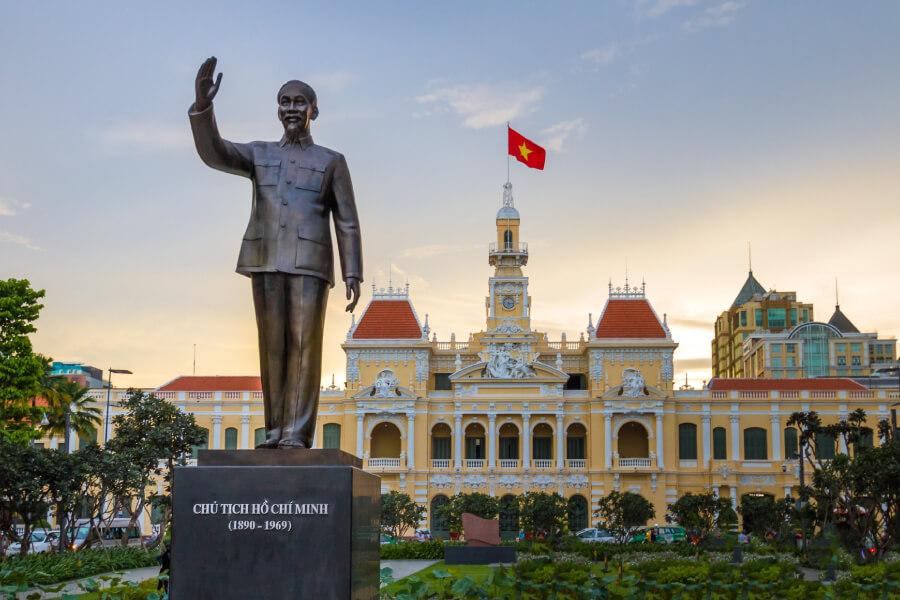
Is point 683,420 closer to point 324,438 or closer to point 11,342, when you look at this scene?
point 324,438

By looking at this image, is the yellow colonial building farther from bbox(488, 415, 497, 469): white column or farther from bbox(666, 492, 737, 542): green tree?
bbox(666, 492, 737, 542): green tree

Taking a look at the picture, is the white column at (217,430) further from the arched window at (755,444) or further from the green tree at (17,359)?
the arched window at (755,444)

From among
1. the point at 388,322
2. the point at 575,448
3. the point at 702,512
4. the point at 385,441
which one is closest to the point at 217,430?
the point at 385,441

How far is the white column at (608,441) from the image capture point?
53.0 m

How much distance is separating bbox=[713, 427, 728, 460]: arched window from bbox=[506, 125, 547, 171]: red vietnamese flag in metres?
16.9

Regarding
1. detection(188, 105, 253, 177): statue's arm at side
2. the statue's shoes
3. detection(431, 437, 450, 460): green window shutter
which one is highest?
detection(188, 105, 253, 177): statue's arm at side

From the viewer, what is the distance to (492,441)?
5306cm

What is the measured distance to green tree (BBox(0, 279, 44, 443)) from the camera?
30.7 meters

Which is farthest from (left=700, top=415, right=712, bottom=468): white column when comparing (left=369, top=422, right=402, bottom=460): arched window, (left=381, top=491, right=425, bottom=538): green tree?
(left=381, top=491, right=425, bottom=538): green tree

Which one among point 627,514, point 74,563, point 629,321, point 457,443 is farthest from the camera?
point 629,321

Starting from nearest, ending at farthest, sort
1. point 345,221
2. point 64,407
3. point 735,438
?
point 345,221 → point 64,407 → point 735,438

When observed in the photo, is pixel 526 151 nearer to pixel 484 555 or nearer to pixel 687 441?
pixel 687 441

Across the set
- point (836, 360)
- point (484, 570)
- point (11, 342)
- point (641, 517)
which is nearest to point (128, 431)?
point (11, 342)

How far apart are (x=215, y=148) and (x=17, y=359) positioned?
25.2 meters
